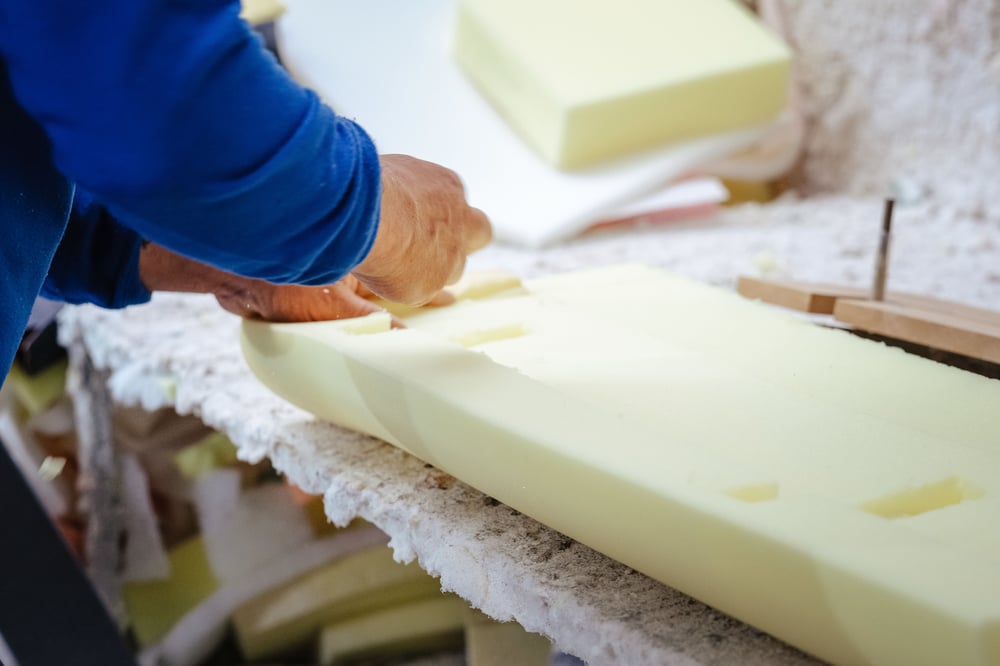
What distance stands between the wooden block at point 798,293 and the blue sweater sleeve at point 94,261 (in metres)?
0.52

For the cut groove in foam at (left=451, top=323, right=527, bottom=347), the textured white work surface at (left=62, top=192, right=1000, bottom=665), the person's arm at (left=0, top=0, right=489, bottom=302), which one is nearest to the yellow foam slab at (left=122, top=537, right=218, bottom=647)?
the textured white work surface at (left=62, top=192, right=1000, bottom=665)

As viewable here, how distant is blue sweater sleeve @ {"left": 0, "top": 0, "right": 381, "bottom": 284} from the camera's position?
35cm

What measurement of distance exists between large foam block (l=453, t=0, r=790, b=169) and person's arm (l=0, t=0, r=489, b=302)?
818 millimetres

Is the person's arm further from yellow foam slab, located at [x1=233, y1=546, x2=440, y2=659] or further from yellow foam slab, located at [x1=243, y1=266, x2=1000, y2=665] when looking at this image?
yellow foam slab, located at [x1=233, y1=546, x2=440, y2=659]

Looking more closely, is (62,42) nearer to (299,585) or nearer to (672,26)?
(299,585)

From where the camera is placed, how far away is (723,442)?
0.50 meters

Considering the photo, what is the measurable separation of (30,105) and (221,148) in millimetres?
74

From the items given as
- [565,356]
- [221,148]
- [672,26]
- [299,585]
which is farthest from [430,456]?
[672,26]

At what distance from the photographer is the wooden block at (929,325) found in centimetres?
66

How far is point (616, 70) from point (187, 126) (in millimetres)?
965

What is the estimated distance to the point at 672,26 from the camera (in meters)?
1.32

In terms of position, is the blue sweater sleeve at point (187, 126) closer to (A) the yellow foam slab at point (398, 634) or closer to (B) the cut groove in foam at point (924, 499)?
(B) the cut groove in foam at point (924, 499)

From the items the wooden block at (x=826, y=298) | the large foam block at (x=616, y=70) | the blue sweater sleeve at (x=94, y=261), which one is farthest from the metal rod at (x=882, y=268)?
the blue sweater sleeve at (x=94, y=261)

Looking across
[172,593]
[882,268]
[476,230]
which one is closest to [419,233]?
[476,230]
